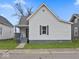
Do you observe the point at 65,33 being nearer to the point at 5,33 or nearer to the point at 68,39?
the point at 68,39

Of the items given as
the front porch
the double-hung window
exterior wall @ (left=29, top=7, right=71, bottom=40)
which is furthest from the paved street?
the front porch

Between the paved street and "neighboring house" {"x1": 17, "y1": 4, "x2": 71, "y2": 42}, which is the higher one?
"neighboring house" {"x1": 17, "y1": 4, "x2": 71, "y2": 42}

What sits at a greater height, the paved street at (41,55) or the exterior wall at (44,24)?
the exterior wall at (44,24)

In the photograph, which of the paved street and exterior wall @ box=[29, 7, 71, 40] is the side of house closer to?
exterior wall @ box=[29, 7, 71, 40]

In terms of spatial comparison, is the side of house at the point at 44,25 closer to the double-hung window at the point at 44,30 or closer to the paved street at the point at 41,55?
the double-hung window at the point at 44,30

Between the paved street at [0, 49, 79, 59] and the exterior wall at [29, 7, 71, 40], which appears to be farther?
the exterior wall at [29, 7, 71, 40]

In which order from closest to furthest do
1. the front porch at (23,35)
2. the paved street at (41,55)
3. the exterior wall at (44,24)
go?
the paved street at (41,55), the exterior wall at (44,24), the front porch at (23,35)

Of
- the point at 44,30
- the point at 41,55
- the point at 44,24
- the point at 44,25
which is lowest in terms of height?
the point at 41,55

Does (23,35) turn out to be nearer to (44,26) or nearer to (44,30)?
(44,30)

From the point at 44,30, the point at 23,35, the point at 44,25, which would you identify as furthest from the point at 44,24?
the point at 23,35

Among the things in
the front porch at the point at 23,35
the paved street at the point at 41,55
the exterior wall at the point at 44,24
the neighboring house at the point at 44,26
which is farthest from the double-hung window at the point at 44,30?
the paved street at the point at 41,55

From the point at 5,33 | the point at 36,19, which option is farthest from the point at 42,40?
the point at 5,33

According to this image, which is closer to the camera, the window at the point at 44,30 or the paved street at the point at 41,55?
the paved street at the point at 41,55

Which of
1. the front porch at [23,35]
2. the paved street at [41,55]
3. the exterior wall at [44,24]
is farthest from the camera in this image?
the front porch at [23,35]
